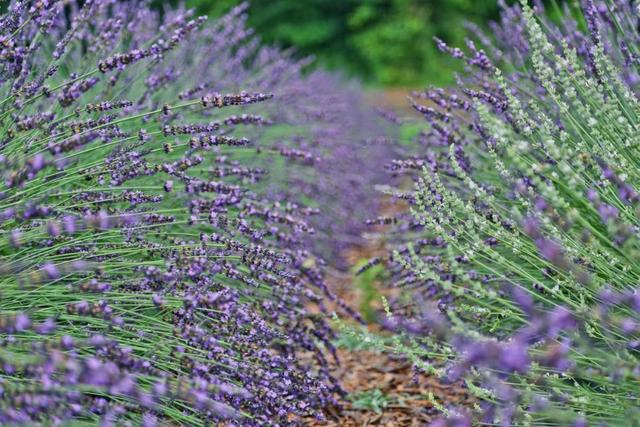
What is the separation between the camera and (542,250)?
5.62ft

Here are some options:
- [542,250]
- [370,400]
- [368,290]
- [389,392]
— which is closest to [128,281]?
[542,250]

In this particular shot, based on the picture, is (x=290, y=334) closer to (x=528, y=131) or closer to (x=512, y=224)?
(x=512, y=224)

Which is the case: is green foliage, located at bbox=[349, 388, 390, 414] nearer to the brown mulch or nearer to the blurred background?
the brown mulch

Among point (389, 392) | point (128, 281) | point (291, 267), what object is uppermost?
point (128, 281)

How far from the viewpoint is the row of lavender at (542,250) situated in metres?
1.62

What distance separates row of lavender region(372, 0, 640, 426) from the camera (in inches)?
63.9

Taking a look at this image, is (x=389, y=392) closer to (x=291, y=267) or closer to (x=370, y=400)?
(x=370, y=400)

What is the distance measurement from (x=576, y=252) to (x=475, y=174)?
112cm

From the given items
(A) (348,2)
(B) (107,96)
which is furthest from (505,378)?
(A) (348,2)

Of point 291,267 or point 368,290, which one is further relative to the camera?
point 368,290

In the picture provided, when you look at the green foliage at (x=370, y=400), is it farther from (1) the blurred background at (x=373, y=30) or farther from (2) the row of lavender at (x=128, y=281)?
(1) the blurred background at (x=373, y=30)

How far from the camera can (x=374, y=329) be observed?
377 cm

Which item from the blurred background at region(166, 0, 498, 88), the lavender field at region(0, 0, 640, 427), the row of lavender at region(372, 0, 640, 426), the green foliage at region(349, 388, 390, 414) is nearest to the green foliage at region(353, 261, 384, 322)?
the lavender field at region(0, 0, 640, 427)

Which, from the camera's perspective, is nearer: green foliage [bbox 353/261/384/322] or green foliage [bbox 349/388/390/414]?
green foliage [bbox 349/388/390/414]
